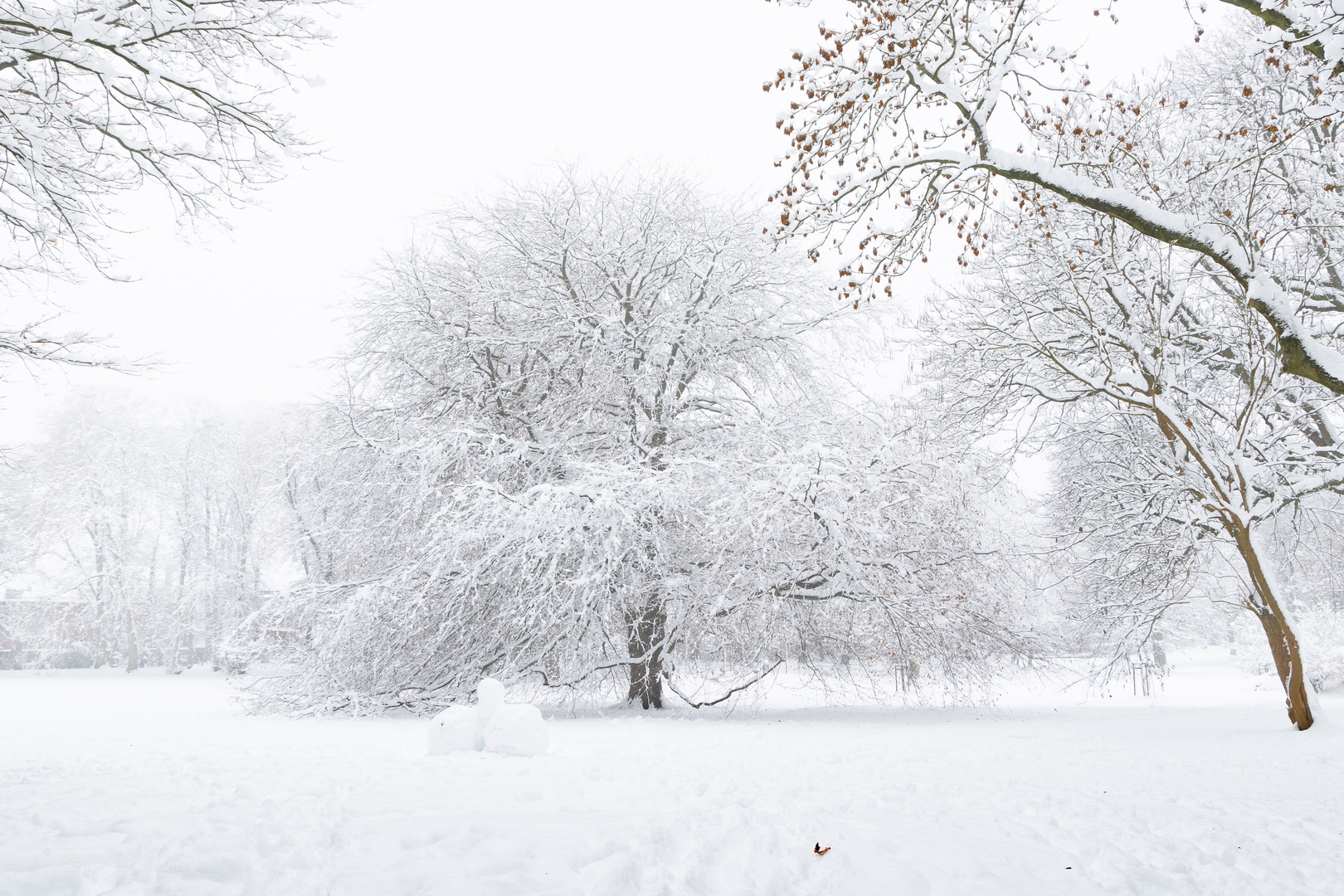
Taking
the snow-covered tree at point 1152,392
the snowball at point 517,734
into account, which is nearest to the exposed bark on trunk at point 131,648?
the snowball at point 517,734

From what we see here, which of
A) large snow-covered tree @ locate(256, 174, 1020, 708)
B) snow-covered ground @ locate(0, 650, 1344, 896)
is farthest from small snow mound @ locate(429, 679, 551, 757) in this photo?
large snow-covered tree @ locate(256, 174, 1020, 708)

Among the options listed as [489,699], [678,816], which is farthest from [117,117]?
[678,816]

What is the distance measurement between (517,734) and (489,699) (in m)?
0.64

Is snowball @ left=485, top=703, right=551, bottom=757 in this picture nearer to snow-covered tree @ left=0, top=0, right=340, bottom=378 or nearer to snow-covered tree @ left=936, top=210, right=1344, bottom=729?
snow-covered tree @ left=0, top=0, right=340, bottom=378

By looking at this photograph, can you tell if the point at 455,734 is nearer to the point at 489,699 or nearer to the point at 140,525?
the point at 489,699

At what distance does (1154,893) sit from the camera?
322 cm

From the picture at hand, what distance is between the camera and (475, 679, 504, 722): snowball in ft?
23.4

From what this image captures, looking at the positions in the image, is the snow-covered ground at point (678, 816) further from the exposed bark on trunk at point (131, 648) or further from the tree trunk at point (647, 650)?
the exposed bark on trunk at point (131, 648)

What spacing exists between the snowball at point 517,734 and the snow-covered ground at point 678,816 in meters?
0.11

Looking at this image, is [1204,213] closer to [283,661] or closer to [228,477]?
[283,661]

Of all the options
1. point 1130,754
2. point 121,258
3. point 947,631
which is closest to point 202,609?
point 121,258

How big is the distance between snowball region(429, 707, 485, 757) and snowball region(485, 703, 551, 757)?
0.48ft

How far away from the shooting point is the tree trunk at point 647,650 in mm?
11180

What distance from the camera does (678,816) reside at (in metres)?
4.16
